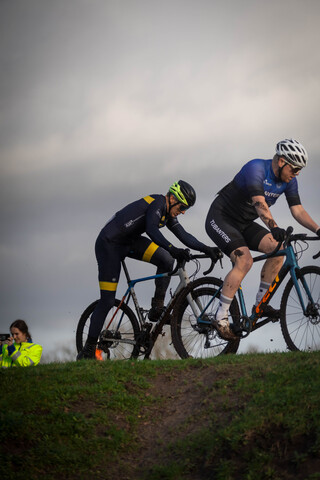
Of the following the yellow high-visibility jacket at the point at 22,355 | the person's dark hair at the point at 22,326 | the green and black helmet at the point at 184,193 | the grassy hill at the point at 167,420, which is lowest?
the grassy hill at the point at 167,420

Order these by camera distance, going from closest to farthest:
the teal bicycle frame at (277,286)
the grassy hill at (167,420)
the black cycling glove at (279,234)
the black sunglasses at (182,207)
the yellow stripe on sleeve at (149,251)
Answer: the grassy hill at (167,420)
the black cycling glove at (279,234)
the teal bicycle frame at (277,286)
the black sunglasses at (182,207)
the yellow stripe on sleeve at (149,251)

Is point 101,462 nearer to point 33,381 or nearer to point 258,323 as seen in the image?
point 33,381

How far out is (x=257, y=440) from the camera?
842 cm

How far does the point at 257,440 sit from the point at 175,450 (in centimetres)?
116

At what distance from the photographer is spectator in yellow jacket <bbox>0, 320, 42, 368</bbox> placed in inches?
496

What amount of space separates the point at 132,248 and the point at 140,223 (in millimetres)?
581

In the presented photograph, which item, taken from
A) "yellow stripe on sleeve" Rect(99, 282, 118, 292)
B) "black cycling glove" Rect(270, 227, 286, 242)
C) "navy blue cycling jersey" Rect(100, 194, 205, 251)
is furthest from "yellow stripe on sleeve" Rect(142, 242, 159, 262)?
"black cycling glove" Rect(270, 227, 286, 242)

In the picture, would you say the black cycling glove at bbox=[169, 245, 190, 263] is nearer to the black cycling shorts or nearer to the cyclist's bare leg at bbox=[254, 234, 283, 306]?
the black cycling shorts

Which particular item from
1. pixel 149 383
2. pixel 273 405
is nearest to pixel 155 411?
pixel 149 383

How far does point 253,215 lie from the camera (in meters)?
12.3

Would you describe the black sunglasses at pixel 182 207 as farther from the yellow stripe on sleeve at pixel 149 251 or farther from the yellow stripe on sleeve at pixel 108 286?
the yellow stripe on sleeve at pixel 108 286

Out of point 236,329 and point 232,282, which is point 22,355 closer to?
point 236,329

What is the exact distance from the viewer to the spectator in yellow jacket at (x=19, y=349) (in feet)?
41.3

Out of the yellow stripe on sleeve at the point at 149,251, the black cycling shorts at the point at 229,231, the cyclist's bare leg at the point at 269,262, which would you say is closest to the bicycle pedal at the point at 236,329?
the cyclist's bare leg at the point at 269,262
